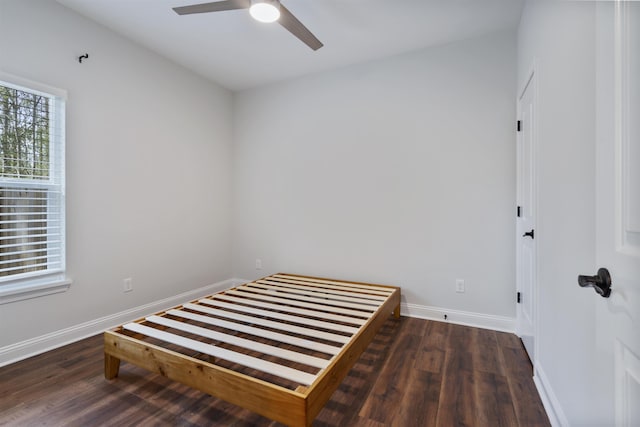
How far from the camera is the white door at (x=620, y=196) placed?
2.13 ft

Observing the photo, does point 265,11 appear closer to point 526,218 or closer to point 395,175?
point 395,175

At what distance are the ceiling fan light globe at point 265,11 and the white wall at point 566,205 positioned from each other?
1489 millimetres

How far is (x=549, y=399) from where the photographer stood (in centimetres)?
158

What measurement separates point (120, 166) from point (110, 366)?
1689 mm

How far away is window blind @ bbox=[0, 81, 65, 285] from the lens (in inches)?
81.8

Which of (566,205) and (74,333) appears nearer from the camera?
(566,205)

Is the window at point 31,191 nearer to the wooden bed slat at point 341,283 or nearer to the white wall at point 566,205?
the wooden bed slat at point 341,283

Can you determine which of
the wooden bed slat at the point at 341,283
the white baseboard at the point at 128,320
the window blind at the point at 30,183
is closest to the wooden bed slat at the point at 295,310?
the wooden bed slat at the point at 341,283

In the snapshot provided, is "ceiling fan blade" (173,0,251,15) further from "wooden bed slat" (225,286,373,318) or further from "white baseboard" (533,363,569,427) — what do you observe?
"white baseboard" (533,363,569,427)

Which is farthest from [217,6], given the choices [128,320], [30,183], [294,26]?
[128,320]

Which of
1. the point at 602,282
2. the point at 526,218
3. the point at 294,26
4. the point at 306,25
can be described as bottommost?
the point at 602,282

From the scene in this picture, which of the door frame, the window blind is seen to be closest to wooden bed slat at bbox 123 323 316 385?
the window blind

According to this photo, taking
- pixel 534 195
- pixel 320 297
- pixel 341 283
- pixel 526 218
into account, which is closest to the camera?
pixel 534 195

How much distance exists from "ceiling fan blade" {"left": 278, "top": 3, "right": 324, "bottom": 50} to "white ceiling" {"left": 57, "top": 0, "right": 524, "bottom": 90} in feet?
1.22
